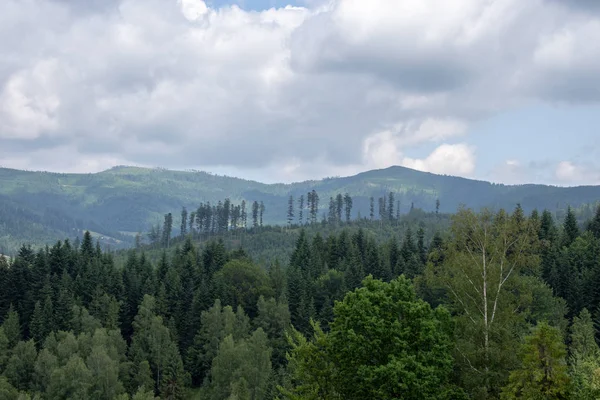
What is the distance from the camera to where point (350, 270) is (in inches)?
4747

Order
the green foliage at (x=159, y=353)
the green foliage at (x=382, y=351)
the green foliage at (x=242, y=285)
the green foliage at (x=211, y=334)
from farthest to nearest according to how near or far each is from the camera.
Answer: the green foliage at (x=242, y=285) → the green foliage at (x=211, y=334) → the green foliage at (x=159, y=353) → the green foliage at (x=382, y=351)

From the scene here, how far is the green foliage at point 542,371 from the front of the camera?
31.2 metres

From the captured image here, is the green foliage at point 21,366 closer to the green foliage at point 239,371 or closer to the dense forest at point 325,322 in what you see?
the dense forest at point 325,322

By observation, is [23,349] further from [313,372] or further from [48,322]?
[313,372]

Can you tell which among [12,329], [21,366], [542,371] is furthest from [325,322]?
[542,371]

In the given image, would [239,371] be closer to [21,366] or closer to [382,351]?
[21,366]

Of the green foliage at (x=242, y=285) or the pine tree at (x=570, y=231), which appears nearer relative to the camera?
the green foliage at (x=242, y=285)

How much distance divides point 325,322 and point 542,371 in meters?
82.1

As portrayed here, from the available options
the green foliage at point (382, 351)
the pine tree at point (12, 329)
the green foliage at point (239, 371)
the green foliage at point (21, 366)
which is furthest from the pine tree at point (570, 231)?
the pine tree at point (12, 329)

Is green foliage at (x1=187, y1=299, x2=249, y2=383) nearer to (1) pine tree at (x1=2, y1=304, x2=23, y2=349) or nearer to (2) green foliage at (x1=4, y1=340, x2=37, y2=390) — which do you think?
(2) green foliage at (x1=4, y1=340, x2=37, y2=390)

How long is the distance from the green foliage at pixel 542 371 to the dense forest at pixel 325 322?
0.08 metres

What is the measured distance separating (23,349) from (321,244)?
8299 cm

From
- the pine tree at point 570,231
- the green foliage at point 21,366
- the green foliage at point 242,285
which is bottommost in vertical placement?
the green foliage at point 21,366

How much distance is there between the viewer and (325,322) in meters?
112
